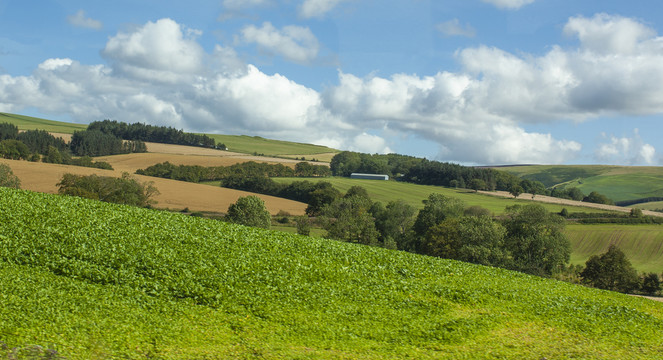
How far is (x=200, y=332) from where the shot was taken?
1384 centimetres

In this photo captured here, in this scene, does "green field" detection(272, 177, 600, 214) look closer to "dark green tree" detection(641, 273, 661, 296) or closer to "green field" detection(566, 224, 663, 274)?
"green field" detection(566, 224, 663, 274)

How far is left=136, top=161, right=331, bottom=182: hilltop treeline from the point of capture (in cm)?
10800

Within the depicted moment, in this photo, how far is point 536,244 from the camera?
5925 cm

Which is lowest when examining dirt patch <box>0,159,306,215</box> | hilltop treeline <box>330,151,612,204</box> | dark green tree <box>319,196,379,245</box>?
dark green tree <box>319,196,379,245</box>

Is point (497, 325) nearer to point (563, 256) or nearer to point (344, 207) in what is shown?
point (563, 256)

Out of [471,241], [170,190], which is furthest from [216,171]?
[471,241]

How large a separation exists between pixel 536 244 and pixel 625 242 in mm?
35992

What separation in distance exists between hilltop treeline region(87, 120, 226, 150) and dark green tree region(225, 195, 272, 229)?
10112cm

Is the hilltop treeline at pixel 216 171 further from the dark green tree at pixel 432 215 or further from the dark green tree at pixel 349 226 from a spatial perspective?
the dark green tree at pixel 432 215

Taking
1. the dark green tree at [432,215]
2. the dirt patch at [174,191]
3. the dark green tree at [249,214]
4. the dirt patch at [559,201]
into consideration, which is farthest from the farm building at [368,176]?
the dark green tree at [249,214]

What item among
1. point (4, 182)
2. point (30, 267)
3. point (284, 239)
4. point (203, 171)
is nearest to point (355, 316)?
point (284, 239)

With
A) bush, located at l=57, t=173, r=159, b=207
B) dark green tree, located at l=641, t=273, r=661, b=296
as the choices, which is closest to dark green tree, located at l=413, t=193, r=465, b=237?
dark green tree, located at l=641, t=273, r=661, b=296

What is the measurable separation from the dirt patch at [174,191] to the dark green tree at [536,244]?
40061mm

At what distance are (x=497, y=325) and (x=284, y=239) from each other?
11.6 metres
